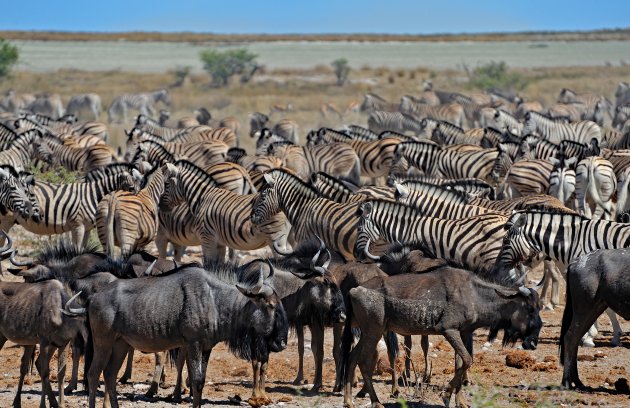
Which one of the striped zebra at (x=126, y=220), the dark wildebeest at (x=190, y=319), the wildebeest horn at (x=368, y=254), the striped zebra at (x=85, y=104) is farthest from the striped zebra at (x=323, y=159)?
the striped zebra at (x=85, y=104)

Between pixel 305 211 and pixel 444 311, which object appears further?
pixel 305 211

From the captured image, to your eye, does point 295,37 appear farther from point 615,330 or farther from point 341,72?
point 615,330

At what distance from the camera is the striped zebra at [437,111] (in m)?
33.6

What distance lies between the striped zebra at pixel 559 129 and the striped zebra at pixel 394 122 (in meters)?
5.20

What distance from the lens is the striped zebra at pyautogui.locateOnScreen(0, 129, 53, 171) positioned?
18109 mm

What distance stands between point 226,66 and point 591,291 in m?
51.4

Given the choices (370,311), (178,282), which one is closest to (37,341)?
(178,282)

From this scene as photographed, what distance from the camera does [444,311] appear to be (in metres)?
7.77

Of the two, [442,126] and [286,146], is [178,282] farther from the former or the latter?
[442,126]

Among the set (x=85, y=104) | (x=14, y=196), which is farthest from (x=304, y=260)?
(x=85, y=104)

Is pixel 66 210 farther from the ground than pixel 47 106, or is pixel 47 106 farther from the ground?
pixel 47 106

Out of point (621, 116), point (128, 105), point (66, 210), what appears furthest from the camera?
point (128, 105)

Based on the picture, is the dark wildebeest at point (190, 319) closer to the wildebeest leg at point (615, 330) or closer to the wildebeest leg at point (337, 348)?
the wildebeest leg at point (337, 348)

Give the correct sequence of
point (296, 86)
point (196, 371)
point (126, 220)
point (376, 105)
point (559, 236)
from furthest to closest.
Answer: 1. point (296, 86)
2. point (376, 105)
3. point (126, 220)
4. point (559, 236)
5. point (196, 371)
